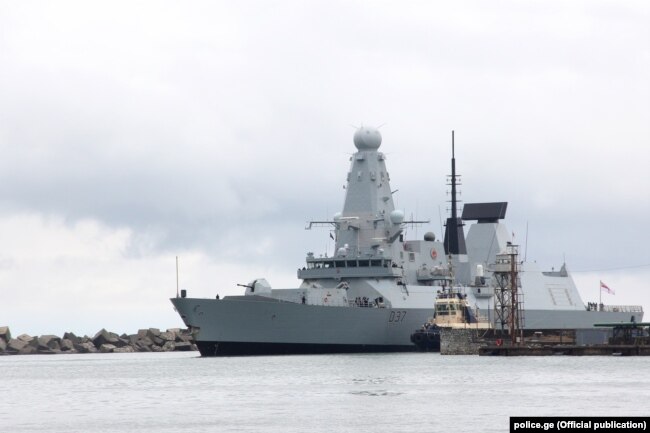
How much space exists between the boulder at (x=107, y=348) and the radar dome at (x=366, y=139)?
3929 centimetres

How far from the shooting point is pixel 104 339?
377 ft

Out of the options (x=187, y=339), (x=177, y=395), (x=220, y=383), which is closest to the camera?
(x=177, y=395)

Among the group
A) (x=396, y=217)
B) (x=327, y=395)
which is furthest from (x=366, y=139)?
(x=327, y=395)

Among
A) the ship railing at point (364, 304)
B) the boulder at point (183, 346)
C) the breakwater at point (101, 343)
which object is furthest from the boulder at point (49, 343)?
the ship railing at point (364, 304)

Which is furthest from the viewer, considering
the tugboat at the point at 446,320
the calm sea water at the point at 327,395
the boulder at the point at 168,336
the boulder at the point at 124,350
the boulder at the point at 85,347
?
the boulder at the point at 168,336

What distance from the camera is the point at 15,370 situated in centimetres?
7731

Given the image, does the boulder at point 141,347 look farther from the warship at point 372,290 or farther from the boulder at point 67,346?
the warship at point 372,290

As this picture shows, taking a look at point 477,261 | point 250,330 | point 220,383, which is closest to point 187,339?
point 477,261

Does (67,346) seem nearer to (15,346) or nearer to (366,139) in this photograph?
(15,346)

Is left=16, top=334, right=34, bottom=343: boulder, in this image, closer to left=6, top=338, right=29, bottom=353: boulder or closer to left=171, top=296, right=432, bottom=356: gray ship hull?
left=6, top=338, right=29, bottom=353: boulder

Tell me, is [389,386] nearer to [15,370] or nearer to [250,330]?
[250,330]

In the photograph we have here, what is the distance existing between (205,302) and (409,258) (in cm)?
1533

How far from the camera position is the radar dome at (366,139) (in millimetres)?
81688

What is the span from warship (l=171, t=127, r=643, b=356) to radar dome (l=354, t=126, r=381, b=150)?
0.20 feet
